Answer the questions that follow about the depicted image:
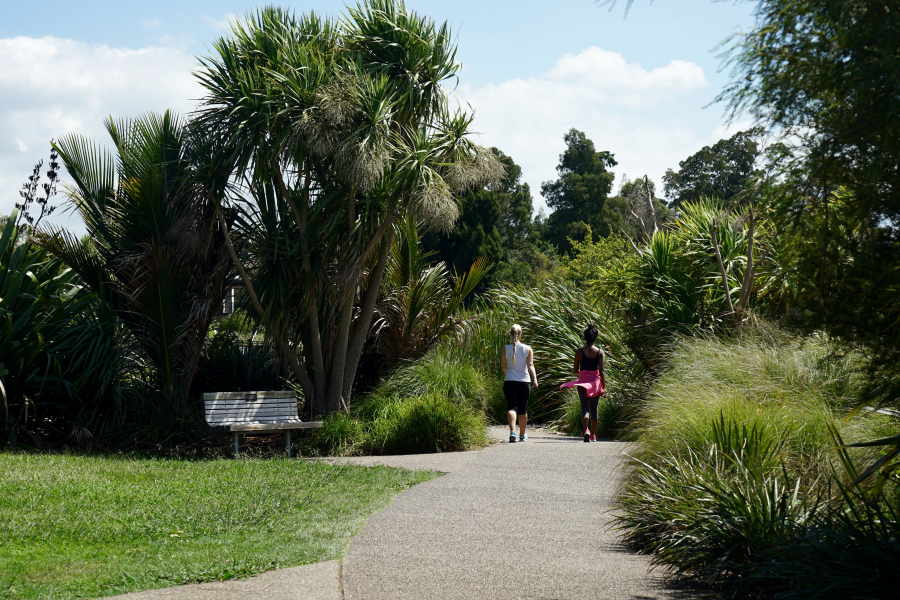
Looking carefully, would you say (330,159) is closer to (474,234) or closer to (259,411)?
(259,411)

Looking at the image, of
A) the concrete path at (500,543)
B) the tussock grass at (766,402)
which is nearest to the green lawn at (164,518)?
the concrete path at (500,543)

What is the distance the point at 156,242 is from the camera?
1062 cm

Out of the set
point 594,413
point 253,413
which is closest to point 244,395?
point 253,413

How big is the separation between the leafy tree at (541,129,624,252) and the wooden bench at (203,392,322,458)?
127ft

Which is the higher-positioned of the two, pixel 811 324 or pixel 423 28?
pixel 423 28

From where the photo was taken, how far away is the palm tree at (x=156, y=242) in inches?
413

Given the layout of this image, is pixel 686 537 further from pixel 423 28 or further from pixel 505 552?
pixel 423 28

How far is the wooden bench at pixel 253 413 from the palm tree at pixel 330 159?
1.70 ft

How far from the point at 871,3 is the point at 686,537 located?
2892mm

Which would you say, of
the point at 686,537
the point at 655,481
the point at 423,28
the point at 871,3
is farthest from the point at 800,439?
the point at 423,28

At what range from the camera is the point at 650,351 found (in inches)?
488

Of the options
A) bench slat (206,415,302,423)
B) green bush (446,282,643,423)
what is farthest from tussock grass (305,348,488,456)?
green bush (446,282,643,423)

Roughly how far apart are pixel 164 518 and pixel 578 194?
4702 cm

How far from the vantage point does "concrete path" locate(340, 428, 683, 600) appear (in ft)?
13.8
